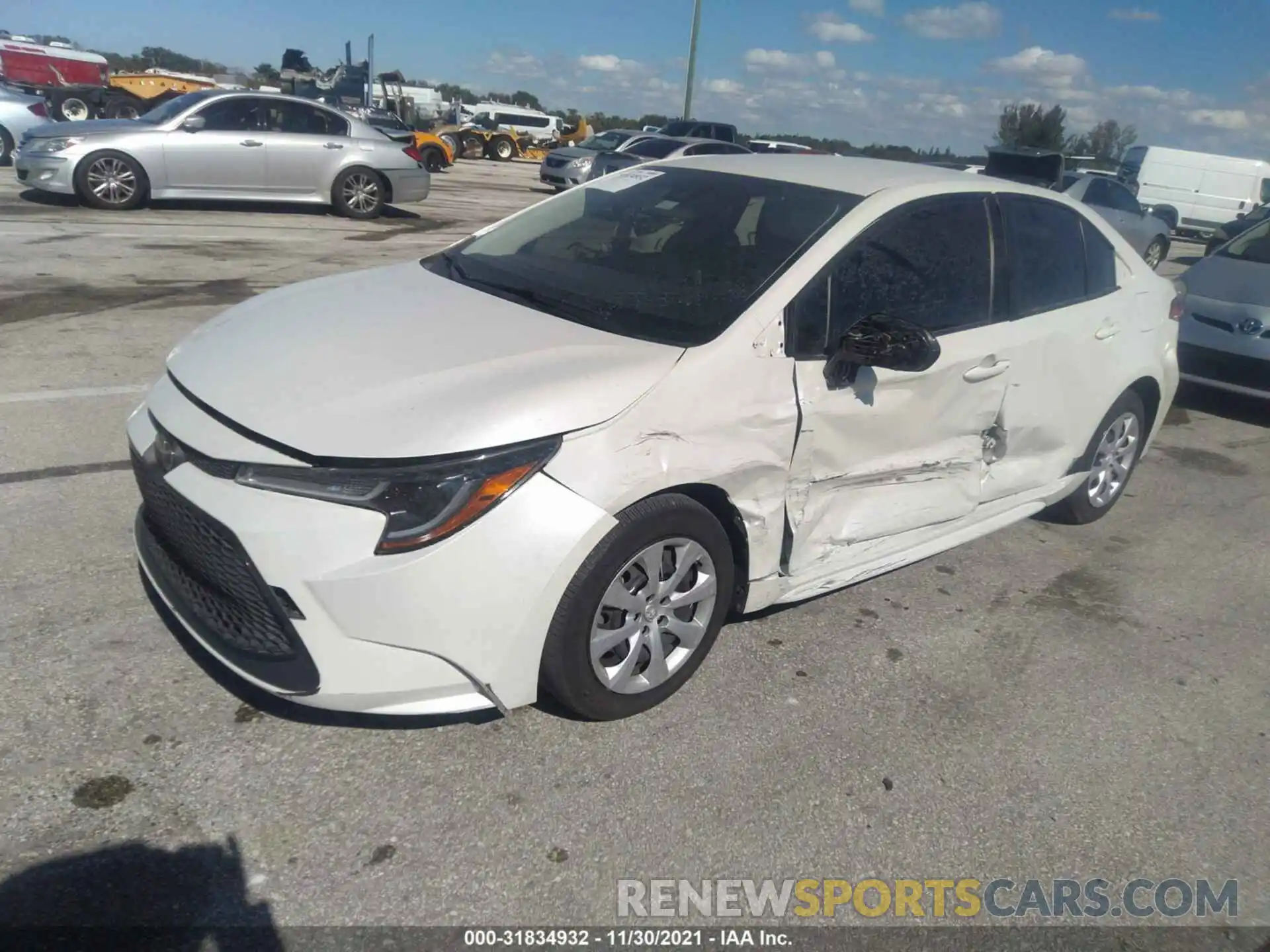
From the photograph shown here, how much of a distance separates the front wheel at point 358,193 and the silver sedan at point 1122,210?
10827 millimetres

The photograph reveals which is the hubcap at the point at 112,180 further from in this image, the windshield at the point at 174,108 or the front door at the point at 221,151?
the windshield at the point at 174,108

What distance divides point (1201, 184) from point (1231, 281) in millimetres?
24006

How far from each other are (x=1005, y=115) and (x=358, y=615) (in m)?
52.4

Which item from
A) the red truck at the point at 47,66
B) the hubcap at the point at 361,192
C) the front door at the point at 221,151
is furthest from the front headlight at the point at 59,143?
the red truck at the point at 47,66

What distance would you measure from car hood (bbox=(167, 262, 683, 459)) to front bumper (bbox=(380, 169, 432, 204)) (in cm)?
1097

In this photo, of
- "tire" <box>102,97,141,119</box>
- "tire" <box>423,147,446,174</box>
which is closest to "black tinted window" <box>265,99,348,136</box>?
"tire" <box>102,97,141,119</box>

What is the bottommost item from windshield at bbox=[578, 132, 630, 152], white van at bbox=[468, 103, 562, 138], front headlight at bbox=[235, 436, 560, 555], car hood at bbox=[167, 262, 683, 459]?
front headlight at bbox=[235, 436, 560, 555]

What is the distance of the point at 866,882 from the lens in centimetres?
250

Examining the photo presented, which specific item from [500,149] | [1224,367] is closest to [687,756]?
[1224,367]

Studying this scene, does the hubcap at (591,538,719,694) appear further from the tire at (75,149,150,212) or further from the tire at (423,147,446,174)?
the tire at (423,147,446,174)

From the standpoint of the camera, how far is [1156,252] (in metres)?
17.3

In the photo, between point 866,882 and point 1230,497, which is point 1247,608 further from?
point 866,882

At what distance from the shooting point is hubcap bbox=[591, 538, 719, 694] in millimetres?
2801

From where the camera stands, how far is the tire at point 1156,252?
16.9 meters
